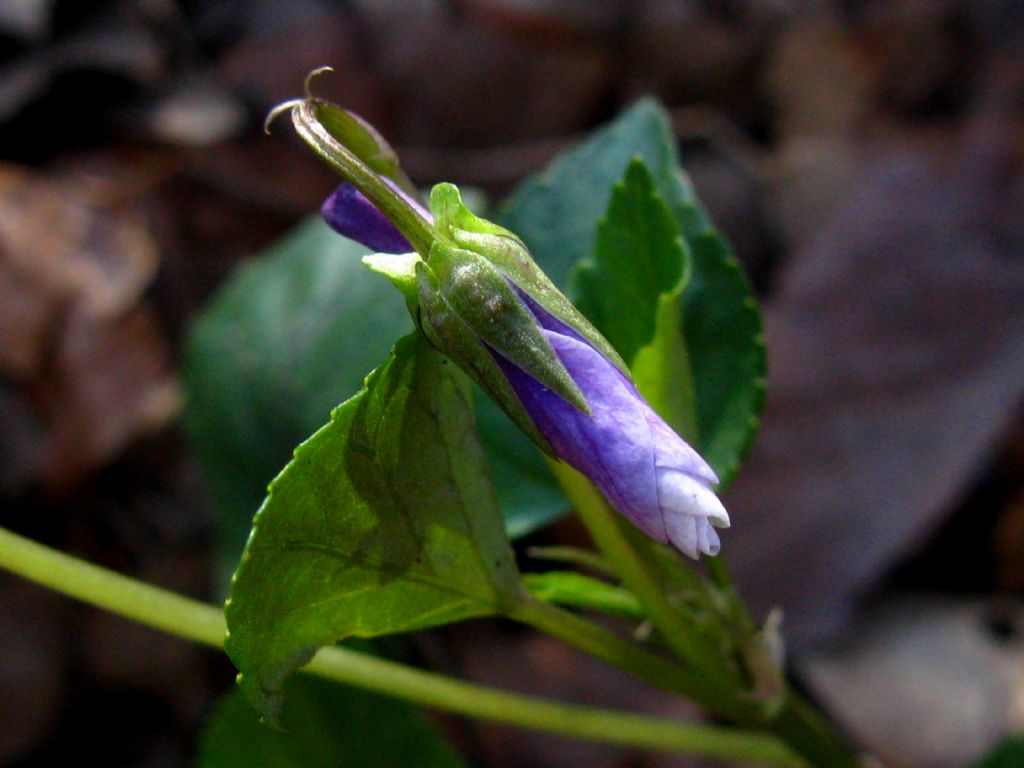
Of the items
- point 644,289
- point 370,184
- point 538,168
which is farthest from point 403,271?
point 538,168

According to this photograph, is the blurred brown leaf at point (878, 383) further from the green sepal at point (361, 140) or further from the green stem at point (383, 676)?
the green sepal at point (361, 140)

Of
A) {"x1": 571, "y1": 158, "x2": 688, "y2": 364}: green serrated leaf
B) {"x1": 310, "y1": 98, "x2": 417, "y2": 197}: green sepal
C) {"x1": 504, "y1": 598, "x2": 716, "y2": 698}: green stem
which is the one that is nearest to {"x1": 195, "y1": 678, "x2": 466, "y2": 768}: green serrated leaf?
{"x1": 504, "y1": 598, "x2": 716, "y2": 698}: green stem

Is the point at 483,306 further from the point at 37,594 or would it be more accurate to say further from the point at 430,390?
the point at 37,594

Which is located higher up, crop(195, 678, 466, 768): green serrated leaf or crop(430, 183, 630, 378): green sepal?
crop(430, 183, 630, 378): green sepal

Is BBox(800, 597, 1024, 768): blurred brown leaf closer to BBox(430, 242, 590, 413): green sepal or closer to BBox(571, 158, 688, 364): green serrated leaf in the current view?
BBox(571, 158, 688, 364): green serrated leaf

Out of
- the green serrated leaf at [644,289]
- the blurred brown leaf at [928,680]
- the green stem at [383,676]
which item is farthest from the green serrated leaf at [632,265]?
the blurred brown leaf at [928,680]

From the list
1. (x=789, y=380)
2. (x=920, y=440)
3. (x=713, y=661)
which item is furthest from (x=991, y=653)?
(x=713, y=661)

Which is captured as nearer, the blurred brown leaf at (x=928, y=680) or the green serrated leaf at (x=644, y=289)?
the green serrated leaf at (x=644, y=289)

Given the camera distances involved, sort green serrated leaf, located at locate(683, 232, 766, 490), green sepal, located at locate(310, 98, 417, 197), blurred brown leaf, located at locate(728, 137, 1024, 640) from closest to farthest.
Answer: green sepal, located at locate(310, 98, 417, 197)
green serrated leaf, located at locate(683, 232, 766, 490)
blurred brown leaf, located at locate(728, 137, 1024, 640)
